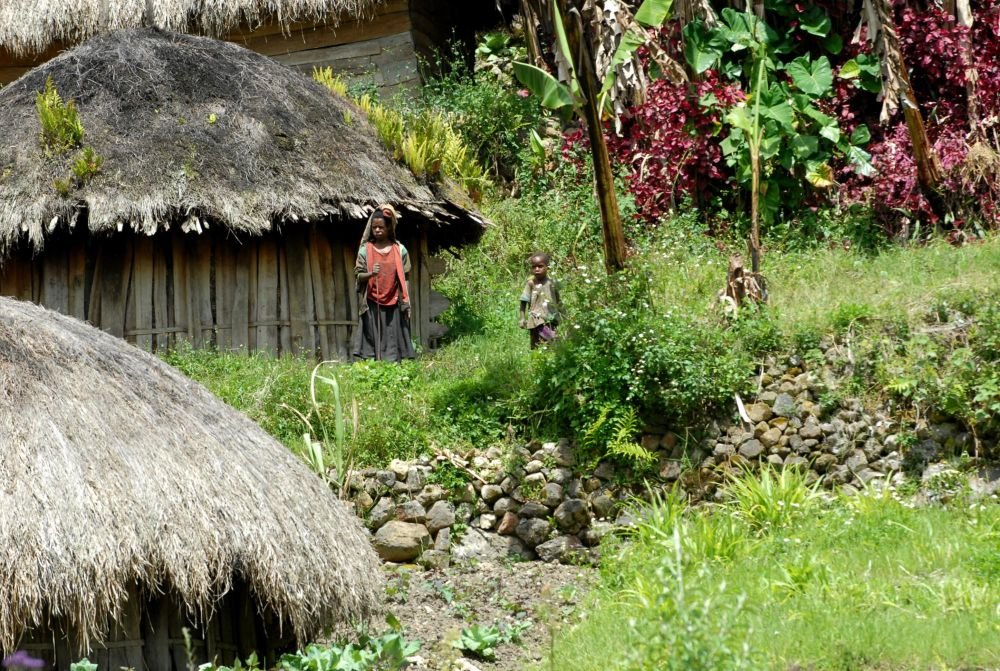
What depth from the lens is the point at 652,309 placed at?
10.1 meters

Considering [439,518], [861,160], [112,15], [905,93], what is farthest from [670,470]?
[112,15]

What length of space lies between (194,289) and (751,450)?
17.3 feet

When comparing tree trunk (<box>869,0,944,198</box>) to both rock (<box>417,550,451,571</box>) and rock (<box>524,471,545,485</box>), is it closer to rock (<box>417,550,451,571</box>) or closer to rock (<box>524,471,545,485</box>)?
rock (<box>524,471,545,485</box>)

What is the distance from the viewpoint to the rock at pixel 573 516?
31.6ft

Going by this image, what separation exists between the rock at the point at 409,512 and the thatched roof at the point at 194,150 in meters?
2.95

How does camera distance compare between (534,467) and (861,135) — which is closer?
(534,467)

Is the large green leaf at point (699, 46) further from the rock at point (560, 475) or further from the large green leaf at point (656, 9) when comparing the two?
the rock at point (560, 475)

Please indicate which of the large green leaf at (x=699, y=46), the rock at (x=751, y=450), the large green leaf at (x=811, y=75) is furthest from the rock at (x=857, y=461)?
the large green leaf at (x=699, y=46)

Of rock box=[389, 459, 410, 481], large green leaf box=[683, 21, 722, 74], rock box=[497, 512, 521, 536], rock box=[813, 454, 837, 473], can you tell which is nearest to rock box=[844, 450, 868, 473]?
rock box=[813, 454, 837, 473]

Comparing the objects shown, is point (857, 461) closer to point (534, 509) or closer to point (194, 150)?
point (534, 509)

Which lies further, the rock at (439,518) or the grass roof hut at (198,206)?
the grass roof hut at (198,206)

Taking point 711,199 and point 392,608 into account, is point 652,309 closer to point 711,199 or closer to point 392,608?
point 392,608

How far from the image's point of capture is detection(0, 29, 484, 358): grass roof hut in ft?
37.1

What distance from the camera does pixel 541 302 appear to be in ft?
36.4
